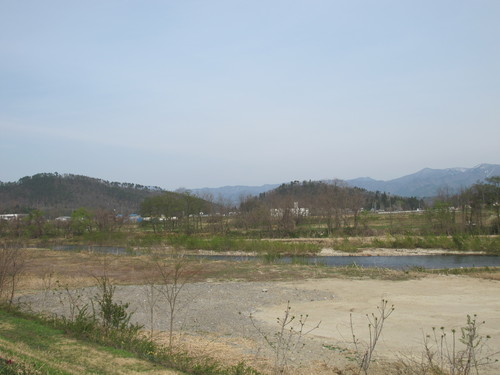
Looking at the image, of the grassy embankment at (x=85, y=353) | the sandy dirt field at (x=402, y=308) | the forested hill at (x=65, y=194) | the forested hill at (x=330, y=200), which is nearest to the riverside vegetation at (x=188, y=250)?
the grassy embankment at (x=85, y=353)

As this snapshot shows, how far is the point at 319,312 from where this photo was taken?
15664 millimetres

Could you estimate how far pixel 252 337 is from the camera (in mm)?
12344

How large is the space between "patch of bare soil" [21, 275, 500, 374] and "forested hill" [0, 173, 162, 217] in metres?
116

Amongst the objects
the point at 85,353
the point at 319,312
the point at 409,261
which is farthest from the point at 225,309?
the point at 409,261

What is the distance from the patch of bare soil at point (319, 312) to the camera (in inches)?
426

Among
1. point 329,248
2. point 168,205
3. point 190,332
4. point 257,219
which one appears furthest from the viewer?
point 168,205

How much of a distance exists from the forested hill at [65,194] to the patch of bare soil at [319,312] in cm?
11559

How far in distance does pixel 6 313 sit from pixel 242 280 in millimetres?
13806

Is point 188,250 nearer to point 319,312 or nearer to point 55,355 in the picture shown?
point 319,312

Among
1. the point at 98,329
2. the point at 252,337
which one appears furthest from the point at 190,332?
the point at 98,329

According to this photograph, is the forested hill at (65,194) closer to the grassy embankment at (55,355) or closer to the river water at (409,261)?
the river water at (409,261)

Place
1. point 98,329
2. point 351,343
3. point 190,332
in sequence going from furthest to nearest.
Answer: point 190,332 → point 351,343 → point 98,329

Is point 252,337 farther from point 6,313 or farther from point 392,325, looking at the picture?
point 6,313

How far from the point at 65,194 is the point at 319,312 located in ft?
485
